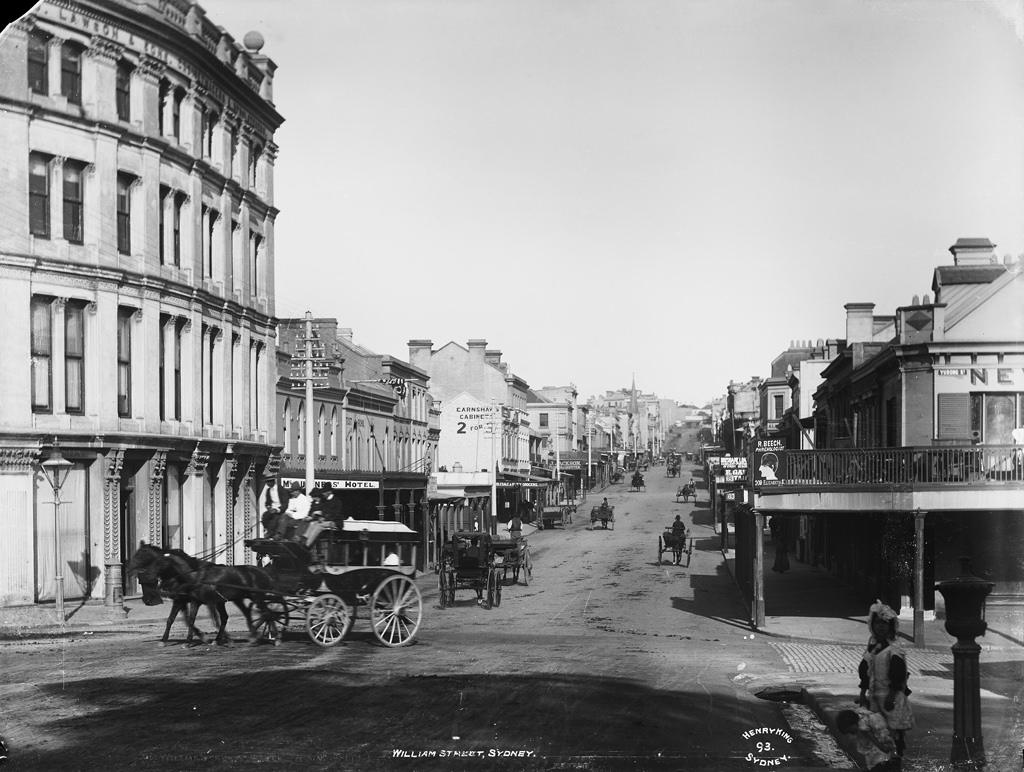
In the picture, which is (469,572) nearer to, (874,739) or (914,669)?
(914,669)

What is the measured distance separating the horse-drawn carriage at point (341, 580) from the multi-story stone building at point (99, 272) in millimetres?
2332

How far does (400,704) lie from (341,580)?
12.8ft

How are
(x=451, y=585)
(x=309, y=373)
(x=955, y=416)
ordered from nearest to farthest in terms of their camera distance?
(x=309, y=373) < (x=955, y=416) < (x=451, y=585)

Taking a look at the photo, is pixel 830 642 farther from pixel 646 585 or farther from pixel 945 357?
pixel 646 585

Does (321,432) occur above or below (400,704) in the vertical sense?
above

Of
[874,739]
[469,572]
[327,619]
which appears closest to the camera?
[874,739]

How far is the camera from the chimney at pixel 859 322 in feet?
132

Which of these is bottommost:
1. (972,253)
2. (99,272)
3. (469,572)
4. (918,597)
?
(469,572)

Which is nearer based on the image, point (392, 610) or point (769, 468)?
point (392, 610)

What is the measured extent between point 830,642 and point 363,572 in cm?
984

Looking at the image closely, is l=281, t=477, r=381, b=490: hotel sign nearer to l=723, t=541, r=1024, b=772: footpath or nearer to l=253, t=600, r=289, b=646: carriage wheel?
l=253, t=600, r=289, b=646: carriage wheel

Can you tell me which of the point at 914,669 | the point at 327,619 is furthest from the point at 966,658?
the point at 327,619

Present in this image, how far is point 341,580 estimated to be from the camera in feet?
54.6

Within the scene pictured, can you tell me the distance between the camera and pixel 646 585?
1259 inches
